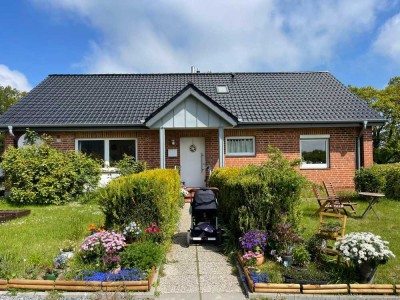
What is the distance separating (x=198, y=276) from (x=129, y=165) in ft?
29.1

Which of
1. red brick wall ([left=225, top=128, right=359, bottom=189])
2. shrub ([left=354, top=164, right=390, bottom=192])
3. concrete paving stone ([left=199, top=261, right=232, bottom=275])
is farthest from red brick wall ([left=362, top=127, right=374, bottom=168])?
concrete paving stone ([left=199, top=261, right=232, bottom=275])

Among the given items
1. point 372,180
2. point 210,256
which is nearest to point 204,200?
point 210,256

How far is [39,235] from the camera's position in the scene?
24.2 ft

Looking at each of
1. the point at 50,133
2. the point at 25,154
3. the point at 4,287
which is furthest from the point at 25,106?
the point at 4,287

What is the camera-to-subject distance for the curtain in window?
46.2 feet

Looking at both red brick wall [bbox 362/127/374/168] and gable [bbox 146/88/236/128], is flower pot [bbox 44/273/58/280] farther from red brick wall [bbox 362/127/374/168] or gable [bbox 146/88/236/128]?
red brick wall [bbox 362/127/374/168]

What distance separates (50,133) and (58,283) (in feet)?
34.7

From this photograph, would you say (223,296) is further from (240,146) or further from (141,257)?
(240,146)

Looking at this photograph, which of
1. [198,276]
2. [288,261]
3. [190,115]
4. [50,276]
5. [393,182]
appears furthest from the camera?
[190,115]

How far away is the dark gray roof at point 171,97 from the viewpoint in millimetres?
13846

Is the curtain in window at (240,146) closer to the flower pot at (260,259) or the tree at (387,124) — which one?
the flower pot at (260,259)

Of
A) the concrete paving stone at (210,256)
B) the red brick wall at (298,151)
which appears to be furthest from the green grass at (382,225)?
the red brick wall at (298,151)

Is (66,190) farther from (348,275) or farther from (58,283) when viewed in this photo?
(348,275)

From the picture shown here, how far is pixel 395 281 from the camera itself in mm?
4785
